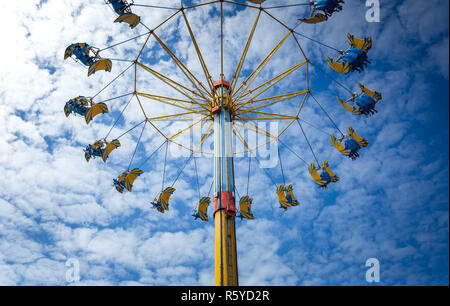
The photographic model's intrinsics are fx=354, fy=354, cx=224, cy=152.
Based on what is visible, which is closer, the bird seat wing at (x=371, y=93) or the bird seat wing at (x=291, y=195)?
the bird seat wing at (x=371, y=93)

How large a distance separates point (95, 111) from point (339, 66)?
10.9 m

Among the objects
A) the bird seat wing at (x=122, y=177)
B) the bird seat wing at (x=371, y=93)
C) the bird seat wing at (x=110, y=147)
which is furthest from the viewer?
the bird seat wing at (x=110, y=147)

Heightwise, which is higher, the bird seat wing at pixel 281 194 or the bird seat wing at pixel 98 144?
the bird seat wing at pixel 98 144

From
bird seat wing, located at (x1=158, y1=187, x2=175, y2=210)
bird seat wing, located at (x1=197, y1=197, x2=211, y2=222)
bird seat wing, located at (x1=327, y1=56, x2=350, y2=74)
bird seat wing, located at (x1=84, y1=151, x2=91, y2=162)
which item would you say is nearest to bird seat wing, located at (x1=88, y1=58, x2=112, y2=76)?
bird seat wing, located at (x1=84, y1=151, x2=91, y2=162)

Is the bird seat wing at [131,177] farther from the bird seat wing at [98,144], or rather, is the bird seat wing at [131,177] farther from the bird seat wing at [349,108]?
the bird seat wing at [349,108]

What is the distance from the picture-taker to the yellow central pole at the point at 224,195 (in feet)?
40.9

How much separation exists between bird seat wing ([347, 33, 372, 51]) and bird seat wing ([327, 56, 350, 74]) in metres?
0.84

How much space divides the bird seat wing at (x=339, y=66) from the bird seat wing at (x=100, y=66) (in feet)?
30.9

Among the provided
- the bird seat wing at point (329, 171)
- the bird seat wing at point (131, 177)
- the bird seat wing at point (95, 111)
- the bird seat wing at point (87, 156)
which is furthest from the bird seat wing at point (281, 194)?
the bird seat wing at point (87, 156)
